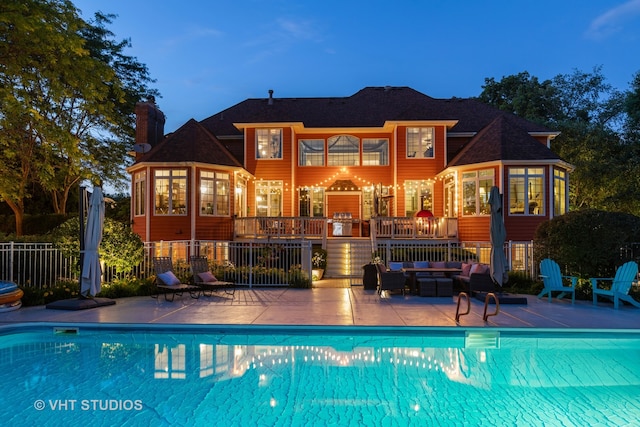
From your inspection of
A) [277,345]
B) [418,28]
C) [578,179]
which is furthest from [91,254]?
[418,28]

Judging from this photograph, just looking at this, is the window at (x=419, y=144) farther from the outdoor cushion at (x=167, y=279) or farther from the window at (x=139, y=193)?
the outdoor cushion at (x=167, y=279)

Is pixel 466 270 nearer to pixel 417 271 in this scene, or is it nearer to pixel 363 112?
pixel 417 271

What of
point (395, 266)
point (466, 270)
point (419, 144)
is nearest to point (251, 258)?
point (395, 266)

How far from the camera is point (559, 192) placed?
19.0m

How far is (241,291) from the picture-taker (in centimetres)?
1330

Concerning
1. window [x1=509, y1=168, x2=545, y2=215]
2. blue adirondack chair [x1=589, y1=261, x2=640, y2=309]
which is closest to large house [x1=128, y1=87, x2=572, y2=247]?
window [x1=509, y1=168, x2=545, y2=215]

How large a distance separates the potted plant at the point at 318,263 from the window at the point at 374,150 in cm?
794

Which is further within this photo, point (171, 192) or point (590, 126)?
point (590, 126)

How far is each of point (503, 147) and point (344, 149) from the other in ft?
26.9

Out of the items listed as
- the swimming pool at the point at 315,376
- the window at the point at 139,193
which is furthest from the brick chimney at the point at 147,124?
the swimming pool at the point at 315,376

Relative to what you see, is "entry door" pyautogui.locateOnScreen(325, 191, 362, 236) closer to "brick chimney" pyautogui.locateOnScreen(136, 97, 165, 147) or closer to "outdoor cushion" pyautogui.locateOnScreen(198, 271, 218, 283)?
"brick chimney" pyautogui.locateOnScreen(136, 97, 165, 147)

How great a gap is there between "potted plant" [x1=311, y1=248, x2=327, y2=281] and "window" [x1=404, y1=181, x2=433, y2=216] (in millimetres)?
6994

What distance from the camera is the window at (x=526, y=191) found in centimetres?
1828

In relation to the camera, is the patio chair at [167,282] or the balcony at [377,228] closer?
the patio chair at [167,282]
